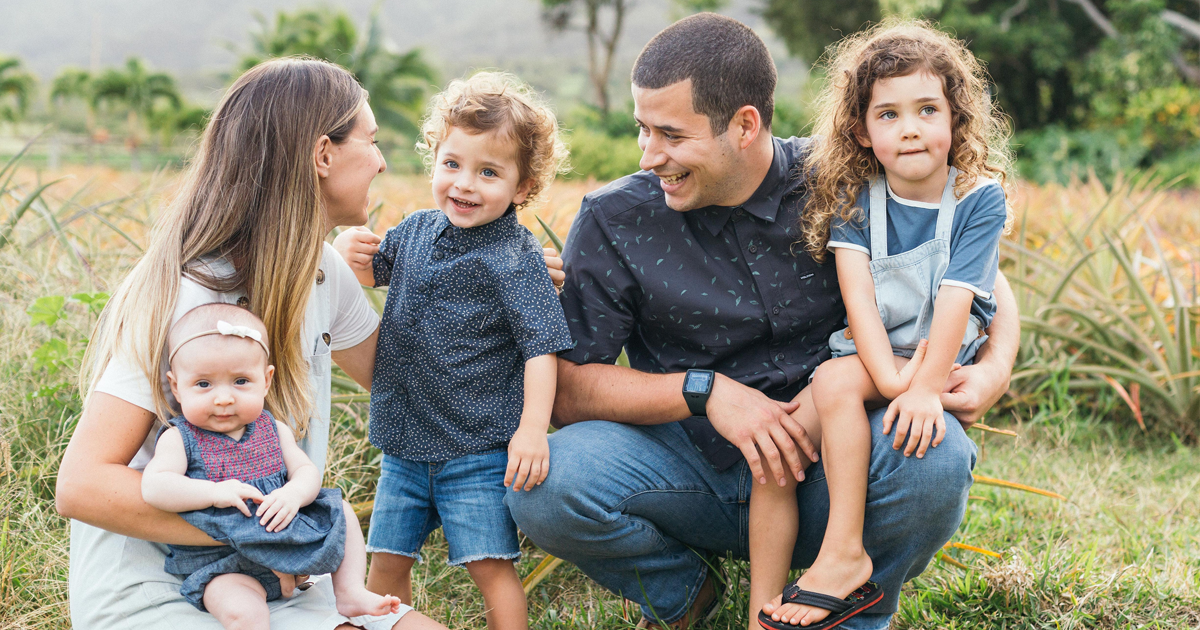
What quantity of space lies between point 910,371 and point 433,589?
4.75ft

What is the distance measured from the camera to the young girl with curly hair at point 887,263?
1.84m

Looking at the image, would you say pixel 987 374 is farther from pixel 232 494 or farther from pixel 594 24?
pixel 594 24

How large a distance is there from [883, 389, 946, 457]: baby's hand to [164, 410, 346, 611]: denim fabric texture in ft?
3.74

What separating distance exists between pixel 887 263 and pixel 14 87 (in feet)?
150

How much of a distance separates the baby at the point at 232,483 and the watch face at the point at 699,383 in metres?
0.85

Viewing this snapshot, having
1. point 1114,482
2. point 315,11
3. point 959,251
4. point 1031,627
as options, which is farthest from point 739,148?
point 315,11

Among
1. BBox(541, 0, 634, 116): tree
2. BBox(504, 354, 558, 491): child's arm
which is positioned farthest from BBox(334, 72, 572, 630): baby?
BBox(541, 0, 634, 116): tree

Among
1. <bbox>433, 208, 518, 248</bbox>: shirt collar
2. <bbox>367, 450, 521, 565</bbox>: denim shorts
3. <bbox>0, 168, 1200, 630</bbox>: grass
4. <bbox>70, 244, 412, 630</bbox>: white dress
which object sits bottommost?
<bbox>0, 168, 1200, 630</bbox>: grass

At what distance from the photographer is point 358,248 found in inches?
81.1

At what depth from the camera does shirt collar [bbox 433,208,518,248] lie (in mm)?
2004

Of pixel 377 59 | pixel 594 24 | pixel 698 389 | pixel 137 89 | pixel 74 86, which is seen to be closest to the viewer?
pixel 698 389

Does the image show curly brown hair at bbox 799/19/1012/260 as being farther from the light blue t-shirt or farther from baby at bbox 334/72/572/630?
baby at bbox 334/72/572/630

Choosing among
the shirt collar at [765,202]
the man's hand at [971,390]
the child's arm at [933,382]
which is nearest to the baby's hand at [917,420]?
the child's arm at [933,382]

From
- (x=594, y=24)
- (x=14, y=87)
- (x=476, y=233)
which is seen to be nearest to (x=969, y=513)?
(x=476, y=233)
